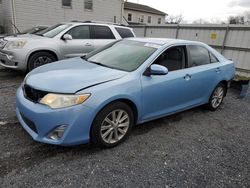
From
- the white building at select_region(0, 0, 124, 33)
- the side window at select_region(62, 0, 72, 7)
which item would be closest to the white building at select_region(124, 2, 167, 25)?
the white building at select_region(0, 0, 124, 33)

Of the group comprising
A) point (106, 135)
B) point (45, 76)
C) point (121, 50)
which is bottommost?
point (106, 135)

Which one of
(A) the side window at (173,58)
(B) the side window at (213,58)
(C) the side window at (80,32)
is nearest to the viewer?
(A) the side window at (173,58)

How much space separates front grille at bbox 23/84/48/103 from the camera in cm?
256

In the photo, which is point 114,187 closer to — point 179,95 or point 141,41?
point 179,95

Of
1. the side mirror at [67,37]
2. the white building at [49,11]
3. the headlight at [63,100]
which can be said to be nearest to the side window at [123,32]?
the side mirror at [67,37]

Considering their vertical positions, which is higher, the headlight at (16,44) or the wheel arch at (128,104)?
the headlight at (16,44)

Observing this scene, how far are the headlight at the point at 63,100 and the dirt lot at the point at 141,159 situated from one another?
2.28ft

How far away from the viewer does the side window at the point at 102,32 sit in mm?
6707

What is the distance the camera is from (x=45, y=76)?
2.87 m

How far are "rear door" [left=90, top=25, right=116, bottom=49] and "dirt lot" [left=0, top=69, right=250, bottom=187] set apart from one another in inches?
142

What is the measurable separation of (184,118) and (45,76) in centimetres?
266

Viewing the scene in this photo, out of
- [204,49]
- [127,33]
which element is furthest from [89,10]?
[204,49]

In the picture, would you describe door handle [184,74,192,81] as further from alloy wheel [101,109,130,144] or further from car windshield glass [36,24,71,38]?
car windshield glass [36,24,71,38]

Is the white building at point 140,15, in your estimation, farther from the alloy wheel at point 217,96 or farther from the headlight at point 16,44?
the alloy wheel at point 217,96
